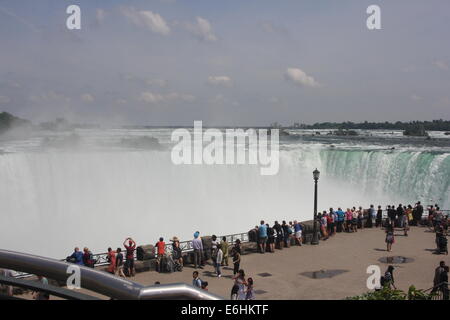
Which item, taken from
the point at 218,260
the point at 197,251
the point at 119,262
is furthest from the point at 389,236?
the point at 119,262

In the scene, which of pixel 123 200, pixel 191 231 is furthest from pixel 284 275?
pixel 123 200

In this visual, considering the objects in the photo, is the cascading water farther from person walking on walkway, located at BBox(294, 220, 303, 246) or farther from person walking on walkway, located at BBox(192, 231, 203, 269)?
person walking on walkway, located at BBox(192, 231, 203, 269)

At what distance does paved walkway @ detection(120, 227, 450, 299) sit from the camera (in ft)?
34.5

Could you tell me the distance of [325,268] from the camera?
12.3m

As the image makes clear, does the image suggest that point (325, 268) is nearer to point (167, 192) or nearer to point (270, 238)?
point (270, 238)

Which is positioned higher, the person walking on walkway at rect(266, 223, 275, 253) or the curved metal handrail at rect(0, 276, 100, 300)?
the curved metal handrail at rect(0, 276, 100, 300)

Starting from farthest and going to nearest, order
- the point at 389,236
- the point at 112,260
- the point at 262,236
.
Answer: the point at 389,236
the point at 262,236
the point at 112,260

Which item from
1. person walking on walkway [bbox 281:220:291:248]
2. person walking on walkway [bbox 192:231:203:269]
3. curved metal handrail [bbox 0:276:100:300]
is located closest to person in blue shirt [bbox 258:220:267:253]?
person walking on walkway [bbox 281:220:291:248]

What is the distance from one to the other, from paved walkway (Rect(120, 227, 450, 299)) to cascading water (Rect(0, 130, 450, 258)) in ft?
32.3

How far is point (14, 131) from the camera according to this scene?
7006cm

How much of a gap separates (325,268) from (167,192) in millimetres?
17697

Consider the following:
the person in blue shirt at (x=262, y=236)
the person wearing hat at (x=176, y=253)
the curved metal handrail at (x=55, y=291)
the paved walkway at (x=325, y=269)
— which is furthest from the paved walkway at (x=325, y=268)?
the curved metal handrail at (x=55, y=291)
